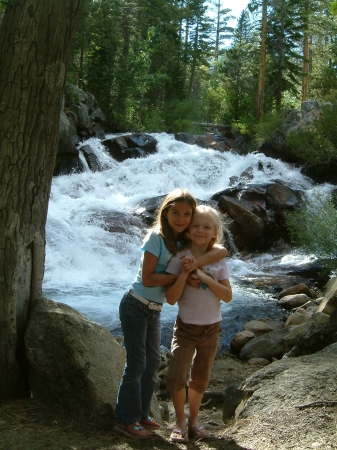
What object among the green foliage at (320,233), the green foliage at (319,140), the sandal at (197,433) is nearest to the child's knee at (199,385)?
the sandal at (197,433)

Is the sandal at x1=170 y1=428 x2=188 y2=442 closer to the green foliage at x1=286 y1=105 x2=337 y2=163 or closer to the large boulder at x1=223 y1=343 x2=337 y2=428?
the large boulder at x1=223 y1=343 x2=337 y2=428

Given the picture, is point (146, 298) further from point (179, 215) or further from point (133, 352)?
point (179, 215)

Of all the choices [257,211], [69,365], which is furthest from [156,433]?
[257,211]

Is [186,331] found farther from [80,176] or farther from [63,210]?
[80,176]

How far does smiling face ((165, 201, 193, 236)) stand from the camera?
3.22 meters

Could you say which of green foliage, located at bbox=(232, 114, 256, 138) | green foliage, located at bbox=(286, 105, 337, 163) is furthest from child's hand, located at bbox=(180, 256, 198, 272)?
green foliage, located at bbox=(232, 114, 256, 138)

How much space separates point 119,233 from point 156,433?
932 centimetres

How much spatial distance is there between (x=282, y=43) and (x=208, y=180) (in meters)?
11.7

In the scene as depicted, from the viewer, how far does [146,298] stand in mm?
3182

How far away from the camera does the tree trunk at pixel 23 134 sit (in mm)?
3260

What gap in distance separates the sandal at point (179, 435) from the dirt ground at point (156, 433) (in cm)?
3

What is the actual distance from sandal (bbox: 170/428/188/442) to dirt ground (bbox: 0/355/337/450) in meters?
0.03

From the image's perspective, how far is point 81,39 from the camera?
76.1 ft

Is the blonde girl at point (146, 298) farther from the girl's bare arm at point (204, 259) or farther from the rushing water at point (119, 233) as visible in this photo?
the rushing water at point (119, 233)
